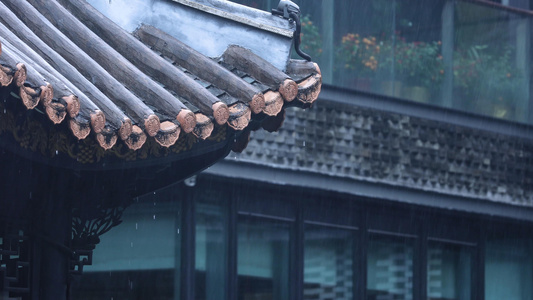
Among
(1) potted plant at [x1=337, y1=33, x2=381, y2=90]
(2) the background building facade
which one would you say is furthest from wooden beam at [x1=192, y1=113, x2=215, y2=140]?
(1) potted plant at [x1=337, y1=33, x2=381, y2=90]

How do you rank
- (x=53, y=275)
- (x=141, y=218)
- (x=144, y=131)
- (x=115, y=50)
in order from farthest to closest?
(x=141, y=218)
(x=115, y=50)
(x=53, y=275)
(x=144, y=131)

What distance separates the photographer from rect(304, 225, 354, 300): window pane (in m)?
13.6

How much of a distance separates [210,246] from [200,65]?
6.52 metres

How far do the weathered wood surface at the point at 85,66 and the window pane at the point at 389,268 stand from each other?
8.69 m

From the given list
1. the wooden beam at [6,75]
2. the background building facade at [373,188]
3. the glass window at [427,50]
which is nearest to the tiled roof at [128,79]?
the wooden beam at [6,75]

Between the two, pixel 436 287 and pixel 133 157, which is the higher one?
pixel 133 157

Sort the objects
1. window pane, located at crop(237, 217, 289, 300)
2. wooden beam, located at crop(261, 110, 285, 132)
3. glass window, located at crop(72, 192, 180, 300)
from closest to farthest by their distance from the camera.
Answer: wooden beam, located at crop(261, 110, 285, 132), glass window, located at crop(72, 192, 180, 300), window pane, located at crop(237, 217, 289, 300)

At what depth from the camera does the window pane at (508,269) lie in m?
15.4

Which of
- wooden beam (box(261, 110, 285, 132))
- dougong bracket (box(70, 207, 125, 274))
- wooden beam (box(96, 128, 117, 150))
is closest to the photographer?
wooden beam (box(96, 128, 117, 150))

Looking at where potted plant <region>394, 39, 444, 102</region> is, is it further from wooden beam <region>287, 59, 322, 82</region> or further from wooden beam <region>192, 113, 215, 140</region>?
wooden beam <region>192, 113, 215, 140</region>

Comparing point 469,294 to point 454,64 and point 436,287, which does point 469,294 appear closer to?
point 436,287

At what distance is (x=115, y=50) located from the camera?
6465 mm

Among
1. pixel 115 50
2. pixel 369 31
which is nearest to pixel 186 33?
pixel 115 50

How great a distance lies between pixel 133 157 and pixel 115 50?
0.93 m
